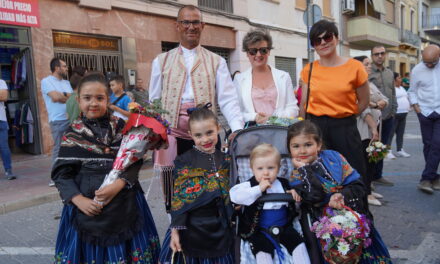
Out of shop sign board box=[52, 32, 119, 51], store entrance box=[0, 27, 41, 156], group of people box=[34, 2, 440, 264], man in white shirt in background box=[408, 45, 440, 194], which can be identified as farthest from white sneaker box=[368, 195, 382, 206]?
shop sign board box=[52, 32, 119, 51]

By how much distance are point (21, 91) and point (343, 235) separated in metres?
9.06

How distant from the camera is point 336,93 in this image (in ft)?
11.1

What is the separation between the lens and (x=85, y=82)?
2633 millimetres

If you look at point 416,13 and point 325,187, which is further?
point 416,13

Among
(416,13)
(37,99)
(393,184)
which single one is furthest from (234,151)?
(416,13)

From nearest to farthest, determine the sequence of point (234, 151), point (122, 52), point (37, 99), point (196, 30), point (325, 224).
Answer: point (325, 224)
point (234, 151)
point (196, 30)
point (37, 99)
point (122, 52)

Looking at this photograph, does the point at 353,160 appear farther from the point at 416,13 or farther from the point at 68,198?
the point at 416,13

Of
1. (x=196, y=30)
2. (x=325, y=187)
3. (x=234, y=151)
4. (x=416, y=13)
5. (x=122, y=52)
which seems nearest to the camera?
(x=325, y=187)

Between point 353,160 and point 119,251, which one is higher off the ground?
point 353,160

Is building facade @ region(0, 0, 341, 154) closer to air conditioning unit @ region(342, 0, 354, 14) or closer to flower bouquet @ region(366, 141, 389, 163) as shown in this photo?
flower bouquet @ region(366, 141, 389, 163)

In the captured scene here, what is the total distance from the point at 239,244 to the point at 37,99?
25.3 ft

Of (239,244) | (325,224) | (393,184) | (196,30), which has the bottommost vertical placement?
(393,184)

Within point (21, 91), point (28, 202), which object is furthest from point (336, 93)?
point (21, 91)

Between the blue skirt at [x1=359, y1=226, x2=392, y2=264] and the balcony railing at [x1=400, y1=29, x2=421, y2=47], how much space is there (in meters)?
32.4
